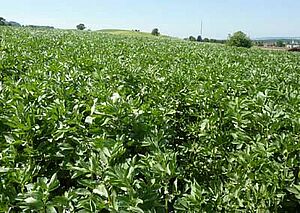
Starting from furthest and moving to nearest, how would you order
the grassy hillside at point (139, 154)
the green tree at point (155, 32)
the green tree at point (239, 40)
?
the green tree at point (155, 32), the green tree at point (239, 40), the grassy hillside at point (139, 154)

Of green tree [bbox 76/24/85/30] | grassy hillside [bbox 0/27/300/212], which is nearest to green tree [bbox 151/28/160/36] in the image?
green tree [bbox 76/24/85/30]

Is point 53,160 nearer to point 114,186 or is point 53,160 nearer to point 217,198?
point 114,186

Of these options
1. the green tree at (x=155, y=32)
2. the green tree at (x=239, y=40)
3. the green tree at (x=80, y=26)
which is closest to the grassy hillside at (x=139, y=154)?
the green tree at (x=239, y=40)

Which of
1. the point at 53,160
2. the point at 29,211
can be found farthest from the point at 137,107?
the point at 29,211

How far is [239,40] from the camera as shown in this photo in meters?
64.9

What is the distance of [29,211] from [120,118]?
3.18 ft

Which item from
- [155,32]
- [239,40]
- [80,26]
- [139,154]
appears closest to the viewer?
[139,154]

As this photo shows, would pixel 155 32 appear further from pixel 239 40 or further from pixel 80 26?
pixel 239 40

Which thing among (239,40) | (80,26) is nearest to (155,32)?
(80,26)

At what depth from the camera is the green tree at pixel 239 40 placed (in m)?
64.6

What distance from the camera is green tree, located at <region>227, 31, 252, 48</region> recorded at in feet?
212

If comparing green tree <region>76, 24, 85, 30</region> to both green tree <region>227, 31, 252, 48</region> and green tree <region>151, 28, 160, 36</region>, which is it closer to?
green tree <region>151, 28, 160, 36</region>

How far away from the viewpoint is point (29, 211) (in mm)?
1797

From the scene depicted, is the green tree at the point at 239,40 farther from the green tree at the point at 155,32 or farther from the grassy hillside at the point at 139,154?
the grassy hillside at the point at 139,154
